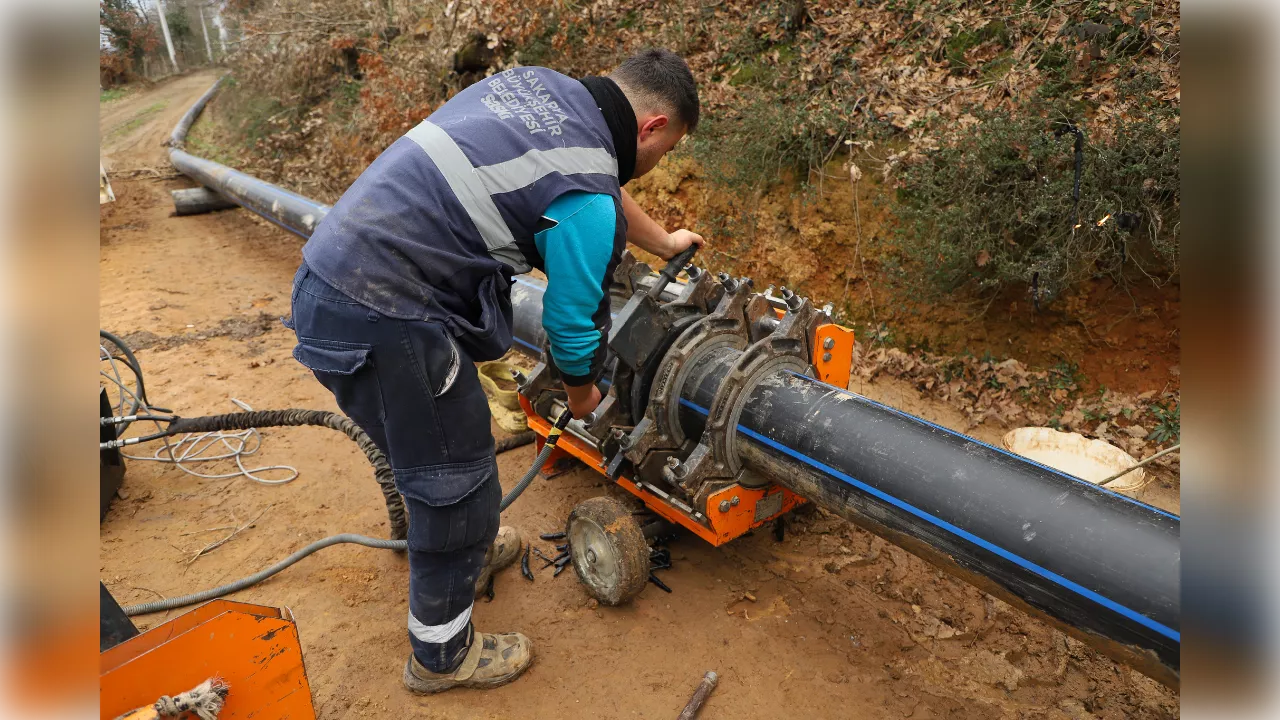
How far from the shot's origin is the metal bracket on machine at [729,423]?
2965mm

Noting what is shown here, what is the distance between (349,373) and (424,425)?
299 millimetres

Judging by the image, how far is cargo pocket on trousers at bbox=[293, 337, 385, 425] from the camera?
241 cm

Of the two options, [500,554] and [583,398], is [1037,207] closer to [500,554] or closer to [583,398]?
[583,398]

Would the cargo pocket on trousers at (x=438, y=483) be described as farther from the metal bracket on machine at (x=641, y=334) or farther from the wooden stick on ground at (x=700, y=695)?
the wooden stick on ground at (x=700, y=695)

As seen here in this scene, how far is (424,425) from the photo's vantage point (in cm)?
252

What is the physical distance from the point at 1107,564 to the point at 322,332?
2.41m

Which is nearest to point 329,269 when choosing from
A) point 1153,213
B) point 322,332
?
point 322,332

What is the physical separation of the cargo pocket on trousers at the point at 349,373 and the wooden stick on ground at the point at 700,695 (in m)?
1.58

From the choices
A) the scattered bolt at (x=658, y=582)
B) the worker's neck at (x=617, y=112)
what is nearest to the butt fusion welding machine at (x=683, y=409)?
the scattered bolt at (x=658, y=582)

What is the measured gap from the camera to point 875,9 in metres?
6.25

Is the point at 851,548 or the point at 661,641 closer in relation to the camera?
the point at 661,641

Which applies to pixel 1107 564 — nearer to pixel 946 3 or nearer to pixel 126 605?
pixel 126 605

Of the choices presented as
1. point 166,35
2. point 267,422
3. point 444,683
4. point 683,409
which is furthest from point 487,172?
point 166,35
